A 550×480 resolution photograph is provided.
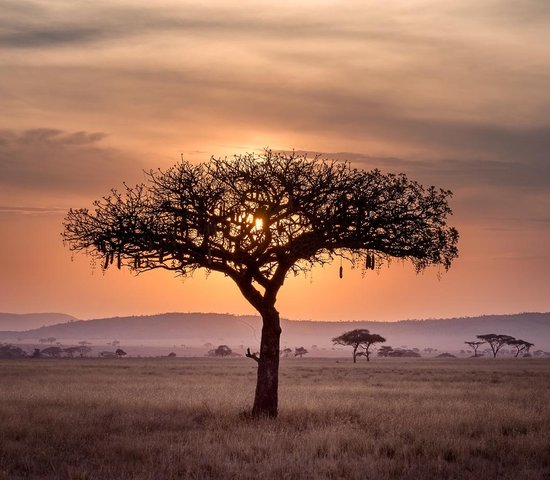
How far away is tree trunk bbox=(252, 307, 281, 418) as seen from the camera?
25.4 meters

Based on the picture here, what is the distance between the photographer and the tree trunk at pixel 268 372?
2544cm

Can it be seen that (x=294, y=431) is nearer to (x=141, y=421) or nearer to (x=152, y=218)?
(x=141, y=421)

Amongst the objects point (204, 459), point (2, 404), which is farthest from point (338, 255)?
point (2, 404)

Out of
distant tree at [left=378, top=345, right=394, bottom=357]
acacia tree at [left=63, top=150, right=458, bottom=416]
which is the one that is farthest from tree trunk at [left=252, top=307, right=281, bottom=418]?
distant tree at [left=378, top=345, right=394, bottom=357]

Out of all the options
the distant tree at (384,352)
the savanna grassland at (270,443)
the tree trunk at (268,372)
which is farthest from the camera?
the distant tree at (384,352)

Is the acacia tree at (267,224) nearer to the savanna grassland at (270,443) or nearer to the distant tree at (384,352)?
the savanna grassland at (270,443)

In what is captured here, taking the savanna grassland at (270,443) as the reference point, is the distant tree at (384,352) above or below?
above

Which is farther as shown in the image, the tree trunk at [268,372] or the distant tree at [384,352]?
the distant tree at [384,352]

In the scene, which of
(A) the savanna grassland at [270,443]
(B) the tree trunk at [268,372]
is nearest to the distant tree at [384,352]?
(A) the savanna grassland at [270,443]

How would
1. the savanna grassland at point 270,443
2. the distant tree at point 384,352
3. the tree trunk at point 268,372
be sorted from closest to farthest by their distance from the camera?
1. the savanna grassland at point 270,443
2. the tree trunk at point 268,372
3. the distant tree at point 384,352

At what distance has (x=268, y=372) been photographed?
1003 inches

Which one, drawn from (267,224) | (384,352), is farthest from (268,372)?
(384,352)

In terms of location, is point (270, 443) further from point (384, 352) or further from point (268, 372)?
point (384, 352)

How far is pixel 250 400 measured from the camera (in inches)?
1399
